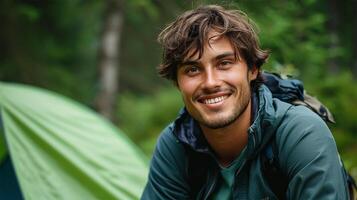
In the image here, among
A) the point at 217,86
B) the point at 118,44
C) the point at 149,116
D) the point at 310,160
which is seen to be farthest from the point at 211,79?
the point at 149,116

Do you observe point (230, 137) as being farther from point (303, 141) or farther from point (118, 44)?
point (118, 44)

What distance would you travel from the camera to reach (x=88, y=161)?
3.59 meters

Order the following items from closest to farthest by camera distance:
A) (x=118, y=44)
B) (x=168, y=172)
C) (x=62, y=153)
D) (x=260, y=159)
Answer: (x=260, y=159) → (x=168, y=172) → (x=62, y=153) → (x=118, y=44)

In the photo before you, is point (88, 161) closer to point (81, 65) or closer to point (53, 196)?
point (53, 196)

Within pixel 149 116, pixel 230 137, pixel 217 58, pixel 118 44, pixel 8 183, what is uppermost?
pixel 118 44

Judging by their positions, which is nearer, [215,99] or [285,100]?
[215,99]

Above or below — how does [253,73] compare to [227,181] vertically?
above

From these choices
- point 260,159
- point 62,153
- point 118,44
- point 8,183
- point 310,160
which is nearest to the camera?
point 310,160

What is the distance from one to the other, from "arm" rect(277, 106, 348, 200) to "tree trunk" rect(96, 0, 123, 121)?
17.0 ft

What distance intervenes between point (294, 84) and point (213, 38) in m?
0.41

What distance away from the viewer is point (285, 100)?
242cm

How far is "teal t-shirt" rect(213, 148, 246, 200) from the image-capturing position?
229 cm

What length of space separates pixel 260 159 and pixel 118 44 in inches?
240

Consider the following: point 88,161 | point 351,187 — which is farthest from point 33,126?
point 351,187
